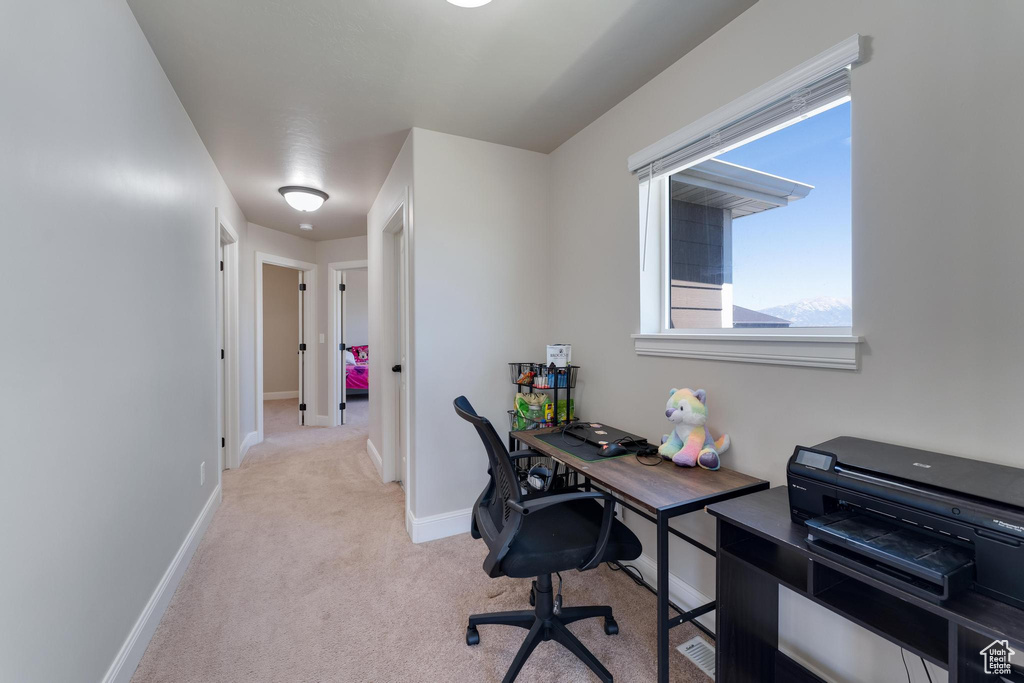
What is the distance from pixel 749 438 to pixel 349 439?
4.48 metres

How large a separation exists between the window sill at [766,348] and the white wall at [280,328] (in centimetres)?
745

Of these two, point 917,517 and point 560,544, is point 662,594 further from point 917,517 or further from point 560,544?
point 917,517

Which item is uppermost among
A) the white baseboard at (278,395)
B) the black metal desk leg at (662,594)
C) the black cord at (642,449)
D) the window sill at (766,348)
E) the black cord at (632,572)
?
the window sill at (766,348)

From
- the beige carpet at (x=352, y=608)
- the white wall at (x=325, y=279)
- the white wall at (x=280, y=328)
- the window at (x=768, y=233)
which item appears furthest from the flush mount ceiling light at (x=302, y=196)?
the white wall at (x=280, y=328)

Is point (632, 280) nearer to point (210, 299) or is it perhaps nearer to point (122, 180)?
point (122, 180)

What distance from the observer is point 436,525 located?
256 centimetres

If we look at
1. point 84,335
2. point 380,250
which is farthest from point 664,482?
point 380,250

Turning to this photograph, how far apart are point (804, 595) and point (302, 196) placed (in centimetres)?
394

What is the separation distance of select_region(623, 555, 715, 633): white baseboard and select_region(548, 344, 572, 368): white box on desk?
1137mm

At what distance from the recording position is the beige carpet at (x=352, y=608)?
5.13 ft

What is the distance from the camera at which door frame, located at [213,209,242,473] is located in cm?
360

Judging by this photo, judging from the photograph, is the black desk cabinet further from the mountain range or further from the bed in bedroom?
the bed in bedroom

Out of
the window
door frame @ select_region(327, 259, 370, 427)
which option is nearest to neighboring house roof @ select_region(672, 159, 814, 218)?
the window

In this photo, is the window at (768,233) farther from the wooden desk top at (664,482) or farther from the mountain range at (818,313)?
the wooden desk top at (664,482)
